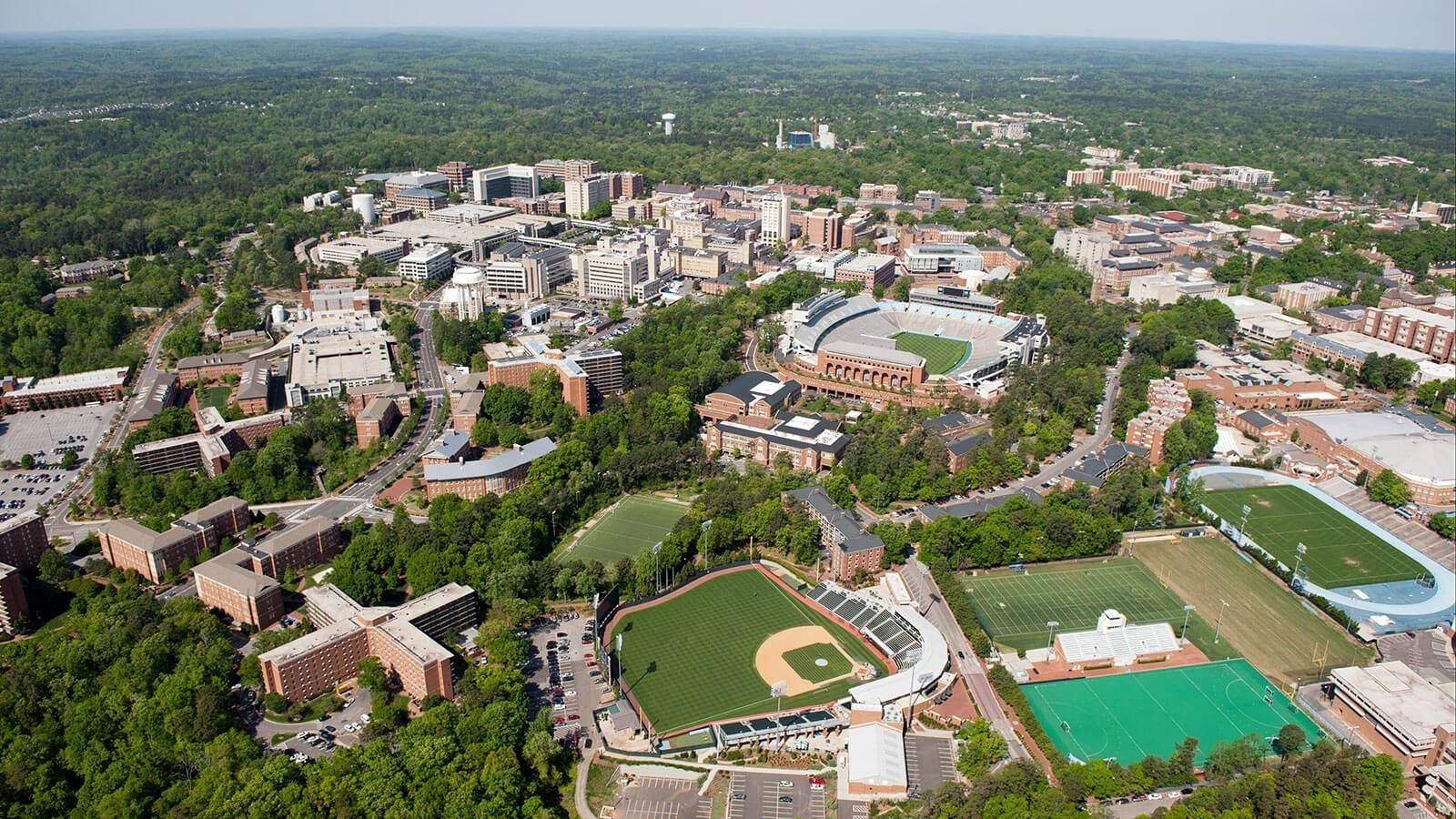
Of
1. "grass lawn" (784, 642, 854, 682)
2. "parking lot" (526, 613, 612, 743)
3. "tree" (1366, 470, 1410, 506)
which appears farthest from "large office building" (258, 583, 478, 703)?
"tree" (1366, 470, 1410, 506)

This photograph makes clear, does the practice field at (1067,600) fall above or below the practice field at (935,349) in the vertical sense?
below

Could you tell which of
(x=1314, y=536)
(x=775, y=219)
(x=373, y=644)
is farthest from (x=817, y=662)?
(x=775, y=219)

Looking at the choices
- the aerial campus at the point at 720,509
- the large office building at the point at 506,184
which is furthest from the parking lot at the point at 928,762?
the large office building at the point at 506,184

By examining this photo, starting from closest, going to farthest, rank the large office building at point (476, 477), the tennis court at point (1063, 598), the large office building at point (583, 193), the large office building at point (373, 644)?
the large office building at point (373, 644) < the tennis court at point (1063, 598) < the large office building at point (476, 477) < the large office building at point (583, 193)

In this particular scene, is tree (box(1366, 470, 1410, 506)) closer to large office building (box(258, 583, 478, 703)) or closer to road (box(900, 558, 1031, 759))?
road (box(900, 558, 1031, 759))

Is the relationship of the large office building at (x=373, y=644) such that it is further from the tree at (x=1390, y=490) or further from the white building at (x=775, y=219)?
the white building at (x=775, y=219)
